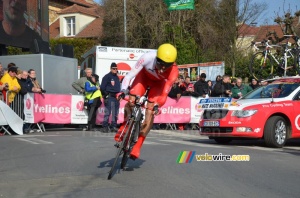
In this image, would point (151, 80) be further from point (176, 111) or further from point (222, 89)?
point (176, 111)

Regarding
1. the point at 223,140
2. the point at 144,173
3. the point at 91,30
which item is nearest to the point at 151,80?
the point at 144,173

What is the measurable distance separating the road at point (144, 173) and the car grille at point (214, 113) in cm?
140

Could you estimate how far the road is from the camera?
23.6ft

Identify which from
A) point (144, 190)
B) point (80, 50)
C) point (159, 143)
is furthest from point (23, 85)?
point (80, 50)

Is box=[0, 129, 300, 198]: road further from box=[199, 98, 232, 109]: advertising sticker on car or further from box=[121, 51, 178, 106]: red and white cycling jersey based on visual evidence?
box=[199, 98, 232, 109]: advertising sticker on car

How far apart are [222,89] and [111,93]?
4.22m

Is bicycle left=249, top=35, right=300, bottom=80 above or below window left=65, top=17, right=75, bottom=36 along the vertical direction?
below

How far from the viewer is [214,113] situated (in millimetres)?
13727

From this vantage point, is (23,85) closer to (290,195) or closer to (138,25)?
(290,195)

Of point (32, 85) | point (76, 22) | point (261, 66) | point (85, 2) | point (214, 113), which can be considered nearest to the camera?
point (214, 113)

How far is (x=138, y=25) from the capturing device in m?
48.4

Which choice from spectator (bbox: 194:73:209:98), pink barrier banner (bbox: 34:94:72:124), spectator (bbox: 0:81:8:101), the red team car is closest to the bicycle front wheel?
spectator (bbox: 194:73:209:98)

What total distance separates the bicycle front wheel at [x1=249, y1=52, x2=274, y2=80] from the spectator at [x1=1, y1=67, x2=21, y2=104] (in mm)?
7868

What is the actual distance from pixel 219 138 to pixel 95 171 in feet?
20.2
